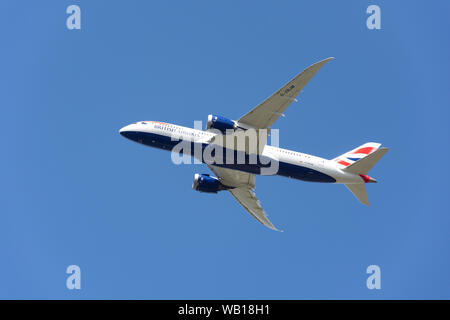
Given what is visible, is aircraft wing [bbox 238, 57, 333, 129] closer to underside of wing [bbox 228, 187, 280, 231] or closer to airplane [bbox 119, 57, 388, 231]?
airplane [bbox 119, 57, 388, 231]

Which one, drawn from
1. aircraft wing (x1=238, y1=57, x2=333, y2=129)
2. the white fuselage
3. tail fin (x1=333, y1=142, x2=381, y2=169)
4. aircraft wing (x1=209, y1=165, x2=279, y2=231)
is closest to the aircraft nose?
the white fuselage

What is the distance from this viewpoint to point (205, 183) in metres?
58.8

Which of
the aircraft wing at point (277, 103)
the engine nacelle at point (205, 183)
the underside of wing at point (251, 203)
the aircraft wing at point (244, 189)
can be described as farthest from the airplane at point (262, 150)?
the underside of wing at point (251, 203)

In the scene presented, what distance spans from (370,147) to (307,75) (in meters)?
15.1

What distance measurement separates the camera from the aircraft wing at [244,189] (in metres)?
58.7

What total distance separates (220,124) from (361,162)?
42.6 ft

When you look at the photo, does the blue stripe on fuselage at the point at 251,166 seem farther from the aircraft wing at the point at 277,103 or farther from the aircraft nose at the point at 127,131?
the aircraft wing at the point at 277,103

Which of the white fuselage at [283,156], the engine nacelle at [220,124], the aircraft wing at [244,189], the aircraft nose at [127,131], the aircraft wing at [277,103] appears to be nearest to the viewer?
the aircraft wing at [277,103]

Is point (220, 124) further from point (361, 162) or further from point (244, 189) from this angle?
point (361, 162)

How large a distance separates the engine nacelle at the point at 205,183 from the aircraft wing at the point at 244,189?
3.10 feet

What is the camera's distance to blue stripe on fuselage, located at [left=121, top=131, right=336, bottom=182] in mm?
53375

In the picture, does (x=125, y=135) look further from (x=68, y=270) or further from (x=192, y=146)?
(x=68, y=270)

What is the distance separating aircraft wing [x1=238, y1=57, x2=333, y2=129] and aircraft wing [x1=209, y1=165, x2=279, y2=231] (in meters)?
8.15

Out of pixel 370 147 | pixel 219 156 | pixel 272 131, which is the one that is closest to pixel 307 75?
pixel 272 131
